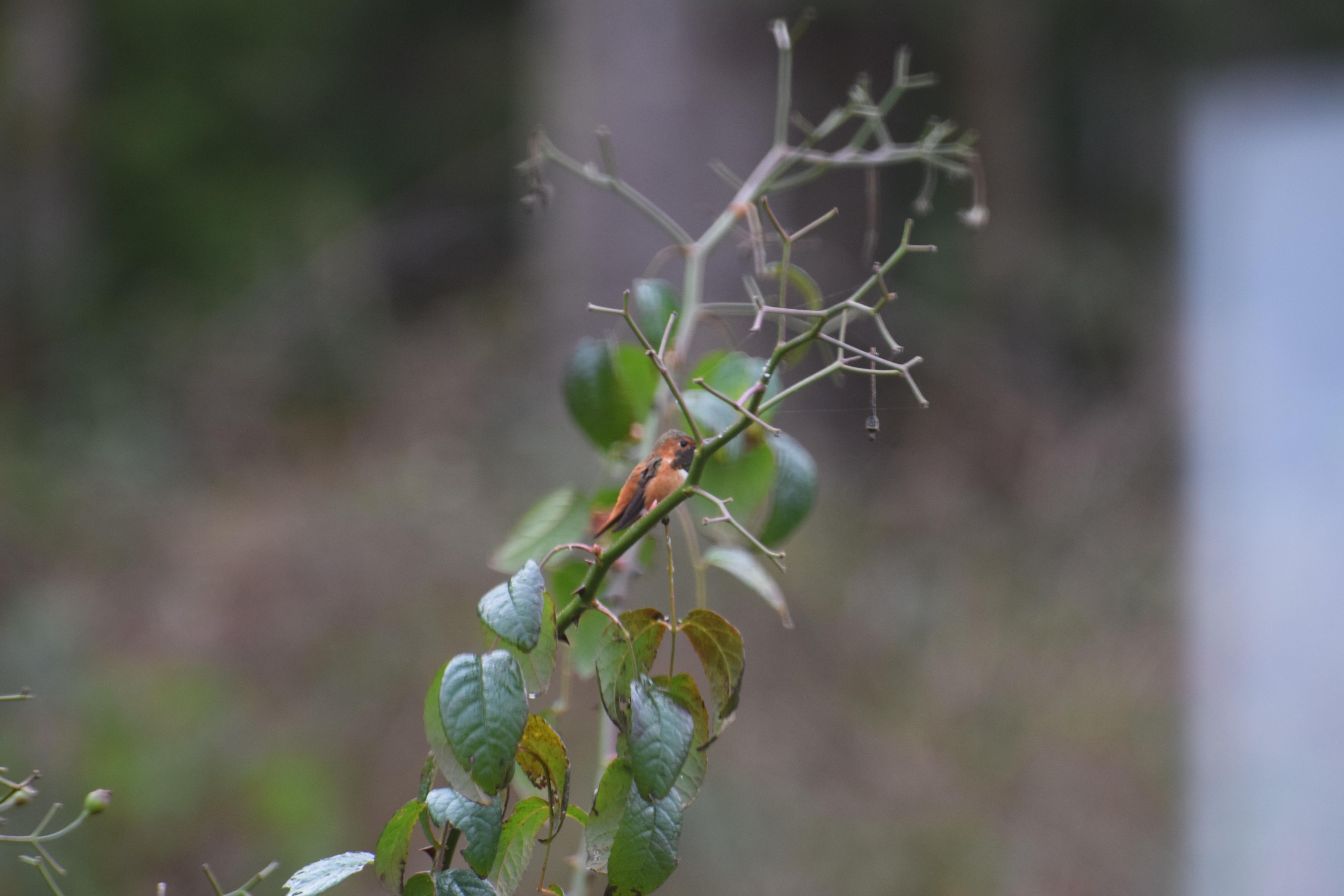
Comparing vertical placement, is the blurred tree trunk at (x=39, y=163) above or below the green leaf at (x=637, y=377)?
below

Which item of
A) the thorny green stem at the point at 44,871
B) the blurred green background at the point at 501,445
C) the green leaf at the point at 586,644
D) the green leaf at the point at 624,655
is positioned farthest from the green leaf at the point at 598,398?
the blurred green background at the point at 501,445

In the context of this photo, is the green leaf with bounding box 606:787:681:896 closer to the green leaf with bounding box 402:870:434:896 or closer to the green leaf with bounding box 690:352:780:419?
the green leaf with bounding box 402:870:434:896

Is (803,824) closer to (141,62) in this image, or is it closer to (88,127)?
(88,127)

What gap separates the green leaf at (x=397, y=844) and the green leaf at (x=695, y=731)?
0.09m

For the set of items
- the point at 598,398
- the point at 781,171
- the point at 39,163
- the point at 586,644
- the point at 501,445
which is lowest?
the point at 501,445

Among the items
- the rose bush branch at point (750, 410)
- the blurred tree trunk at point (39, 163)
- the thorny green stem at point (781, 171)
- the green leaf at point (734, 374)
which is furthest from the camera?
the blurred tree trunk at point (39, 163)

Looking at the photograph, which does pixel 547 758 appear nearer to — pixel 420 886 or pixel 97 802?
pixel 420 886

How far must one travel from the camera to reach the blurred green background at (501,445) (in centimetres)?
217

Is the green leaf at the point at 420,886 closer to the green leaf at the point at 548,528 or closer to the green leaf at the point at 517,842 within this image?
the green leaf at the point at 517,842

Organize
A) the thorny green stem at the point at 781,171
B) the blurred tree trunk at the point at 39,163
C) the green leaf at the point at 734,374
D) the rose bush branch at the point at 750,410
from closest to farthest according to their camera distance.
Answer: the rose bush branch at the point at 750,410
the thorny green stem at the point at 781,171
the green leaf at the point at 734,374
the blurred tree trunk at the point at 39,163

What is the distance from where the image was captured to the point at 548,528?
1.96 ft

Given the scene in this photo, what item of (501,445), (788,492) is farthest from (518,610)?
(501,445)

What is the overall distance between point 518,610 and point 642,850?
3.6 inches

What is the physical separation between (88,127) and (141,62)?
1.78 feet
